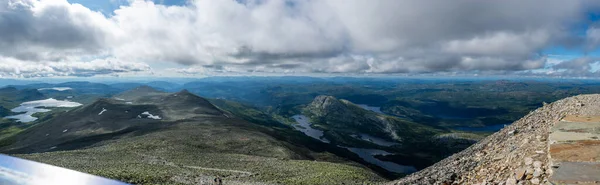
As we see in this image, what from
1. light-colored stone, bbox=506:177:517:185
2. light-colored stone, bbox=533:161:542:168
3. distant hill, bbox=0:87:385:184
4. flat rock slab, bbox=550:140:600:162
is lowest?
distant hill, bbox=0:87:385:184

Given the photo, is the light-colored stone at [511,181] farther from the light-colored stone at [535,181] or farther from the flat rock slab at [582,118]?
the flat rock slab at [582,118]

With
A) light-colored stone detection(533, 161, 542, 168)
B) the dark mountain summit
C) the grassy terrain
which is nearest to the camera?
light-colored stone detection(533, 161, 542, 168)

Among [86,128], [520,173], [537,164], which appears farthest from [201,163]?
[86,128]

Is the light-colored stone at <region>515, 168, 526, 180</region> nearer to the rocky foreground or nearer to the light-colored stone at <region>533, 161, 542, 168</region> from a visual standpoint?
the rocky foreground

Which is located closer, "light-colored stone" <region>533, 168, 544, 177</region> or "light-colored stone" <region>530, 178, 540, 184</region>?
"light-colored stone" <region>530, 178, 540, 184</region>

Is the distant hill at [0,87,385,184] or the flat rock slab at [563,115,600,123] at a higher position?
the flat rock slab at [563,115,600,123]

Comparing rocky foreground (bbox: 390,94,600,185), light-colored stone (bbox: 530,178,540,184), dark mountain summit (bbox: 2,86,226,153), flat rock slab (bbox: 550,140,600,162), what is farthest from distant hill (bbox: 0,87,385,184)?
light-colored stone (bbox: 530,178,540,184)

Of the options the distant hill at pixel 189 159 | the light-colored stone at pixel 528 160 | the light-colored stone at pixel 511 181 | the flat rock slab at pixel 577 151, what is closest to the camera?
the light-colored stone at pixel 511 181

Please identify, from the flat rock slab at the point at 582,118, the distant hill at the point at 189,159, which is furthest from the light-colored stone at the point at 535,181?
the distant hill at the point at 189,159

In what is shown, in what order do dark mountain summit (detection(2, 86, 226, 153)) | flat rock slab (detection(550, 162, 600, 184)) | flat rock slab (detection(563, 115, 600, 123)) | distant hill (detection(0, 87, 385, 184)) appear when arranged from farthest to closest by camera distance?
1. dark mountain summit (detection(2, 86, 226, 153))
2. distant hill (detection(0, 87, 385, 184))
3. flat rock slab (detection(563, 115, 600, 123))
4. flat rock slab (detection(550, 162, 600, 184))
